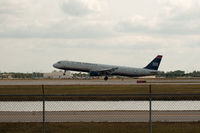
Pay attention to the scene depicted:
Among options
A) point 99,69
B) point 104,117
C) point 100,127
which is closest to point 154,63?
point 99,69

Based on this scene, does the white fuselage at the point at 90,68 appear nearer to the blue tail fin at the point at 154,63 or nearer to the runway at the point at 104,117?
the blue tail fin at the point at 154,63

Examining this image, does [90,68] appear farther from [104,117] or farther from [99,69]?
[104,117]

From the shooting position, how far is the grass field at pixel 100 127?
57.6ft

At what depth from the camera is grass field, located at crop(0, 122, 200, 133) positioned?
17562 millimetres

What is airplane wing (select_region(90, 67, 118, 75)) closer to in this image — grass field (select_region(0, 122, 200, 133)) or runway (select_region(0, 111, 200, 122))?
runway (select_region(0, 111, 200, 122))

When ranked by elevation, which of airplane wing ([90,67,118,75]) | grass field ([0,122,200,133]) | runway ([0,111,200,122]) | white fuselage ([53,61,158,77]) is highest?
white fuselage ([53,61,158,77])

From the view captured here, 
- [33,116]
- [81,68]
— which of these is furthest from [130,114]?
[81,68]

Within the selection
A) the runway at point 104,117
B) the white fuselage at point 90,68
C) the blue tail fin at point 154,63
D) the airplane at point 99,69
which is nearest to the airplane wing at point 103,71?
the airplane at point 99,69

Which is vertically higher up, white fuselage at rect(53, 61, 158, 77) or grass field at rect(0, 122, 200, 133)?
white fuselage at rect(53, 61, 158, 77)

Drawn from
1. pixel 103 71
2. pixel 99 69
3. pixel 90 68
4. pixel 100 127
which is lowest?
pixel 100 127

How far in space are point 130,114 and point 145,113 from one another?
992 mm

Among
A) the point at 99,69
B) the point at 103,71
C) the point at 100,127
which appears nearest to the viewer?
the point at 100,127

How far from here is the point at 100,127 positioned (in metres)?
18.4

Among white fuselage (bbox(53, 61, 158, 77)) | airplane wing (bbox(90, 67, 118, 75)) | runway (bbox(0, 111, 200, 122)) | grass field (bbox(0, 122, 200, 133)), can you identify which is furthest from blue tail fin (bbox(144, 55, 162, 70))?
grass field (bbox(0, 122, 200, 133))
